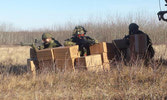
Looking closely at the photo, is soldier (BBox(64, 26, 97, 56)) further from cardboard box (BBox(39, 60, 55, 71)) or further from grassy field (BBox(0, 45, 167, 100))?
grassy field (BBox(0, 45, 167, 100))

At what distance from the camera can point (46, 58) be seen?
639 cm

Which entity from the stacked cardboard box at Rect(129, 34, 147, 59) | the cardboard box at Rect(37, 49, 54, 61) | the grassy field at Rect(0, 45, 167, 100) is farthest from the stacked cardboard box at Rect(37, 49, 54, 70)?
the stacked cardboard box at Rect(129, 34, 147, 59)

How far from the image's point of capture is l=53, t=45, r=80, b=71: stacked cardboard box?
5.99 meters

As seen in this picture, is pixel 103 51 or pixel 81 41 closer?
pixel 103 51

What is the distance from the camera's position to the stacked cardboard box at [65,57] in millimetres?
5988

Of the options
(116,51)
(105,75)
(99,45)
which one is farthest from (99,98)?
(116,51)

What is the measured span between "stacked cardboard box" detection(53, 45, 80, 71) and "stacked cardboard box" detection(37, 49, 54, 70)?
12cm

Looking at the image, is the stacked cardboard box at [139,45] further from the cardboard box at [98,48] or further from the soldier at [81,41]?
the soldier at [81,41]

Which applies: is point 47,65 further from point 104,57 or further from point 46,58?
point 104,57

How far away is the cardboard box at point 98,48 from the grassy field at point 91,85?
1.10 metres

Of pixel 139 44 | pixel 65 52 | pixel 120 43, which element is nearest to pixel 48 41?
pixel 65 52

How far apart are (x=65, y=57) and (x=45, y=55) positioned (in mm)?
650

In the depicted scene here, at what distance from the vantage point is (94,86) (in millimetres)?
4977

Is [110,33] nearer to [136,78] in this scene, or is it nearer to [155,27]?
[155,27]
